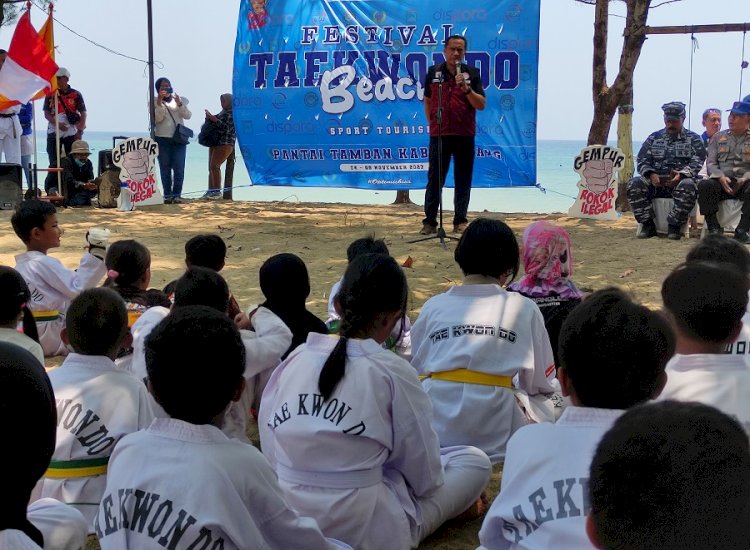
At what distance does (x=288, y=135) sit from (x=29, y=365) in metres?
9.23

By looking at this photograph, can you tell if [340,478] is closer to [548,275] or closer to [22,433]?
[22,433]

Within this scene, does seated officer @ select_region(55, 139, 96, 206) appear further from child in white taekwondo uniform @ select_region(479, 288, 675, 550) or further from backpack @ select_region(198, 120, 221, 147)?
child in white taekwondo uniform @ select_region(479, 288, 675, 550)

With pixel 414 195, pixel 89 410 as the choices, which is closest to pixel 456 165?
pixel 89 410

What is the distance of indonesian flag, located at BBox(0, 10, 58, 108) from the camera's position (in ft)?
32.3

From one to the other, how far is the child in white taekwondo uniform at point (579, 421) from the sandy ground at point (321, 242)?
3108 millimetres

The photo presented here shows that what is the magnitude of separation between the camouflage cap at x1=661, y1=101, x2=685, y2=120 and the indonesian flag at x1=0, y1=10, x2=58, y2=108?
21.4 ft

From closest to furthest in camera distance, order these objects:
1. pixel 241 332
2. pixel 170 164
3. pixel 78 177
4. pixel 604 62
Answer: pixel 241 332 → pixel 604 62 → pixel 78 177 → pixel 170 164

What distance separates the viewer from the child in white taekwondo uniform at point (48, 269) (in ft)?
15.1

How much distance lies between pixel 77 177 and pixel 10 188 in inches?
30.0

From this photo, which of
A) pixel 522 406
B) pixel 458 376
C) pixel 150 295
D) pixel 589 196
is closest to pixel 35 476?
pixel 458 376

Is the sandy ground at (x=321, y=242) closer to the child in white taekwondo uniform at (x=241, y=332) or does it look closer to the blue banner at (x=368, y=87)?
the blue banner at (x=368, y=87)

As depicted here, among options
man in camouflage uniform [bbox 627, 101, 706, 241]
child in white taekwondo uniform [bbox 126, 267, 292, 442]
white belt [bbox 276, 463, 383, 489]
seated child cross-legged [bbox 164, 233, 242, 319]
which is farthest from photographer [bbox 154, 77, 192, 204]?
white belt [bbox 276, 463, 383, 489]

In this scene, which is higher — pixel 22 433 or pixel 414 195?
pixel 22 433

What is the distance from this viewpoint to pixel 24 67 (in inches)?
389
